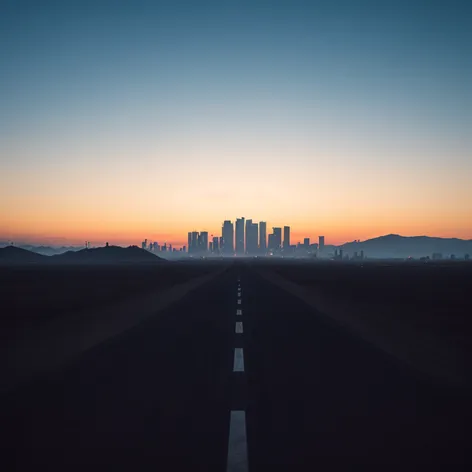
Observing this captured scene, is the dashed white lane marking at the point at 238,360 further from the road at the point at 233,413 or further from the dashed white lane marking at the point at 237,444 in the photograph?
the dashed white lane marking at the point at 237,444

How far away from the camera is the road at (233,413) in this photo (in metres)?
5.51

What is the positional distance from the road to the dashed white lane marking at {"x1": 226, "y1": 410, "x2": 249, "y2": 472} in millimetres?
12

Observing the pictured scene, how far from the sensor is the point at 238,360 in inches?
441

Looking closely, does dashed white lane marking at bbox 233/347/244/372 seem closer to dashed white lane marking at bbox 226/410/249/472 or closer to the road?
the road

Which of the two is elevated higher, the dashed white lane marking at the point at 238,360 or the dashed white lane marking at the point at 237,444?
the dashed white lane marking at the point at 237,444

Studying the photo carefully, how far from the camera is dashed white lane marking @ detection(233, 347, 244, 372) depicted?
407 inches

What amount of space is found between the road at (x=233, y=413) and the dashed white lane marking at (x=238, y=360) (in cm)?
2

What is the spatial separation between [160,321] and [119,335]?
348 centimetres

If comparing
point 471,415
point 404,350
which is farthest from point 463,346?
point 471,415

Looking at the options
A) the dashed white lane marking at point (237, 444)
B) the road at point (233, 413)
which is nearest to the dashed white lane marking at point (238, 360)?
the road at point (233, 413)

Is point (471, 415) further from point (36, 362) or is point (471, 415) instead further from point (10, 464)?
point (36, 362)

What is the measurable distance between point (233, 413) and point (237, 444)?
4.14ft

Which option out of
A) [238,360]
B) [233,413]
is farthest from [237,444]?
[238,360]

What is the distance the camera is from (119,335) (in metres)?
15.6
